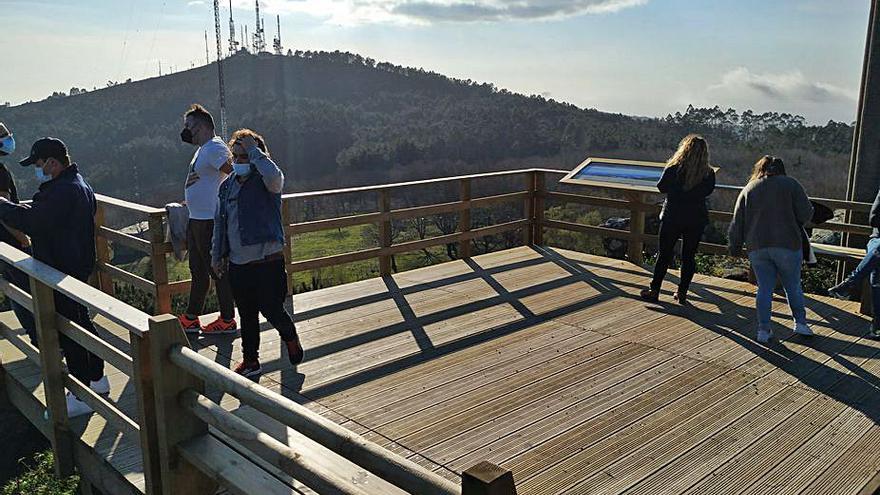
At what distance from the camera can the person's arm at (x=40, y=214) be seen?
158 inches

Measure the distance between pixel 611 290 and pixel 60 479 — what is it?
16.5ft

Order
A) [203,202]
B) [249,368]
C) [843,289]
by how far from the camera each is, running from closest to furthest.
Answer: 1. [249,368]
2. [203,202]
3. [843,289]

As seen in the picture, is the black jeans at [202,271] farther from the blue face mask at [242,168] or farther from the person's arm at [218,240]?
the blue face mask at [242,168]

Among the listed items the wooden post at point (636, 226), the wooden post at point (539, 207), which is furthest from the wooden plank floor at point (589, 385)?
the wooden post at point (539, 207)

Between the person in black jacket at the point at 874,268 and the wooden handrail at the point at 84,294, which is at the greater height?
Result: the wooden handrail at the point at 84,294

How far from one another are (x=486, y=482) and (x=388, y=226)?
5.99 metres

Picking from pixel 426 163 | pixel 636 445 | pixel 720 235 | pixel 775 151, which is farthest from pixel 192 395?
pixel 426 163

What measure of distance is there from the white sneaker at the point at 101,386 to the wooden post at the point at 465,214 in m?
4.54

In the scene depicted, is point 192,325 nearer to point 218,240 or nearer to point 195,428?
point 218,240

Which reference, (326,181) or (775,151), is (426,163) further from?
(775,151)

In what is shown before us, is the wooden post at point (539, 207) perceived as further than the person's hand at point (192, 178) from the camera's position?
Yes

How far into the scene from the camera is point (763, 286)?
217 inches

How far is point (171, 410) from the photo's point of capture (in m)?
2.71

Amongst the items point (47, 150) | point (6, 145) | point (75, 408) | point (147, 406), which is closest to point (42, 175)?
point (47, 150)
